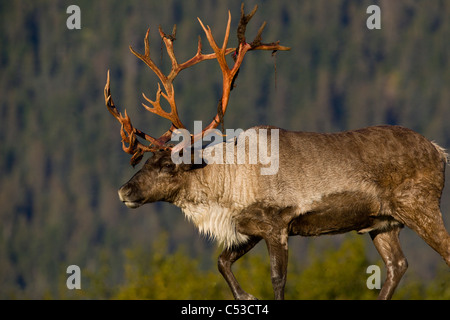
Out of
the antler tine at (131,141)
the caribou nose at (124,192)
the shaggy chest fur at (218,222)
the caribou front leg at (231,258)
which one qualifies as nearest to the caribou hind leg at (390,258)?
the caribou front leg at (231,258)

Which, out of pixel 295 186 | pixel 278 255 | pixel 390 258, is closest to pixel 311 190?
pixel 295 186

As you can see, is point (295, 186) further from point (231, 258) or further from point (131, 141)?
point (131, 141)

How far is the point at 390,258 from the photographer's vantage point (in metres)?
11.1

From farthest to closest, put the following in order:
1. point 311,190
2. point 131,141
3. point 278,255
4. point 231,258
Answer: point 231,258 → point 131,141 → point 311,190 → point 278,255

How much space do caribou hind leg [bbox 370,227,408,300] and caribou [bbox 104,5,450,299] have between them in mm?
350

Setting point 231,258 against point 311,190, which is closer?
point 311,190

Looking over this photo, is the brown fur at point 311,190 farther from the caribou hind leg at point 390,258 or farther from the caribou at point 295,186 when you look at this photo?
the caribou hind leg at point 390,258

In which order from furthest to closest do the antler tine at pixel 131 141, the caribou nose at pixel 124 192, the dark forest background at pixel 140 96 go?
1. the dark forest background at pixel 140 96
2. the antler tine at pixel 131 141
3. the caribou nose at pixel 124 192

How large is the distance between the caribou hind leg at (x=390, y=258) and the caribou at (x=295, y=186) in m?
0.35

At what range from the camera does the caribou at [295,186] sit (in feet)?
34.1

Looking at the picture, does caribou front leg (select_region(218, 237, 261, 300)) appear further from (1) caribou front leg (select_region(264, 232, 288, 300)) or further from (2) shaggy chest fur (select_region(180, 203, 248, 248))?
(1) caribou front leg (select_region(264, 232, 288, 300))

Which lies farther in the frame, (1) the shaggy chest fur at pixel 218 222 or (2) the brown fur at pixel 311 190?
(1) the shaggy chest fur at pixel 218 222

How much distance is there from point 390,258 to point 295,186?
60.2 inches
